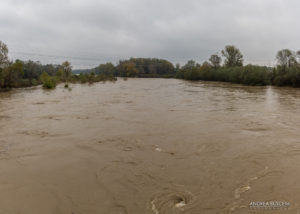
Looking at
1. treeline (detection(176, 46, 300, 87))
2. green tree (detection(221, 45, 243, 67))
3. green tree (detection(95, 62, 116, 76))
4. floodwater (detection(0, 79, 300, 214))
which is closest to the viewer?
floodwater (detection(0, 79, 300, 214))

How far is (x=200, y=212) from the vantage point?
2.90 meters

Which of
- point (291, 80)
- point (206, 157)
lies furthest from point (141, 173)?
point (291, 80)

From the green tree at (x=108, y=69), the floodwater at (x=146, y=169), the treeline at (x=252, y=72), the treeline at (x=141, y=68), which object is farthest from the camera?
the green tree at (x=108, y=69)

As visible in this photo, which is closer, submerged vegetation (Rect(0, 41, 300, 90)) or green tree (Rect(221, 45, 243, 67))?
submerged vegetation (Rect(0, 41, 300, 90))

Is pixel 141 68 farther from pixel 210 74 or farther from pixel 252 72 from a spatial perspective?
pixel 252 72

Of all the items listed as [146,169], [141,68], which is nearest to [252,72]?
[146,169]

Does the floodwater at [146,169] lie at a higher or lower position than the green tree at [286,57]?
lower

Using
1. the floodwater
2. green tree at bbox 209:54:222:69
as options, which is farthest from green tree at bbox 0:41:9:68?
green tree at bbox 209:54:222:69

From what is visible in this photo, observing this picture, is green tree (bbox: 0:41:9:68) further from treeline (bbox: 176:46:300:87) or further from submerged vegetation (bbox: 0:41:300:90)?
treeline (bbox: 176:46:300:87)

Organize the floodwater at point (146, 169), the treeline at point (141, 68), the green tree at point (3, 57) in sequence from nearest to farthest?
the floodwater at point (146, 169)
the green tree at point (3, 57)
the treeline at point (141, 68)

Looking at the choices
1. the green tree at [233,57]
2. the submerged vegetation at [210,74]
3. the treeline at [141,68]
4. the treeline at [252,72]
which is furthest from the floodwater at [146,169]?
the treeline at [141,68]

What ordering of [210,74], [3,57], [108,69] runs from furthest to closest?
[108,69], [210,74], [3,57]

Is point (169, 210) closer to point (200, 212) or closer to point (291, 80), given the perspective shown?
point (200, 212)

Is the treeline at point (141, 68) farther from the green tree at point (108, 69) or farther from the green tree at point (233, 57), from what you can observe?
the green tree at point (233, 57)
